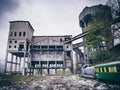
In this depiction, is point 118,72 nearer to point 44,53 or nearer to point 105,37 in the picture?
point 105,37

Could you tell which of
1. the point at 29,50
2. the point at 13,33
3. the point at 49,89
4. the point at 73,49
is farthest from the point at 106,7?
the point at 13,33

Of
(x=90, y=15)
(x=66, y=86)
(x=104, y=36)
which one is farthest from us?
(x=90, y=15)

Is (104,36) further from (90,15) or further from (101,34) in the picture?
(90,15)

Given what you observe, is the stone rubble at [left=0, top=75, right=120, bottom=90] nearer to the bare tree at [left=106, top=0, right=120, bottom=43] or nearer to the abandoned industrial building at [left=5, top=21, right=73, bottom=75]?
the bare tree at [left=106, top=0, right=120, bottom=43]

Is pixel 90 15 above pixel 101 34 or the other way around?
above

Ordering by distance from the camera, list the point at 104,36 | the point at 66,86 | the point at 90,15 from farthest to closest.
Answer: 1. the point at 90,15
2. the point at 104,36
3. the point at 66,86

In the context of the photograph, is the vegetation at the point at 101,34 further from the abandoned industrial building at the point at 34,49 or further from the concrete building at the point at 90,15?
the abandoned industrial building at the point at 34,49

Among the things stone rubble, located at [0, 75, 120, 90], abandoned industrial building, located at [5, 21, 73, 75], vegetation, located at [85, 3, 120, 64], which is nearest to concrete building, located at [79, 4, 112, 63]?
vegetation, located at [85, 3, 120, 64]

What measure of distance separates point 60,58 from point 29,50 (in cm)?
748

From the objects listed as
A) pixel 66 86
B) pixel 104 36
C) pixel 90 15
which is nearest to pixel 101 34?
pixel 104 36

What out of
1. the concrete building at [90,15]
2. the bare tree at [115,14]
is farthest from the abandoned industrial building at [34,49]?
the bare tree at [115,14]

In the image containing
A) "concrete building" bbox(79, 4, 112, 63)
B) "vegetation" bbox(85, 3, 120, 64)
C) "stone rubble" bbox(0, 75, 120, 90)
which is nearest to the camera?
"stone rubble" bbox(0, 75, 120, 90)

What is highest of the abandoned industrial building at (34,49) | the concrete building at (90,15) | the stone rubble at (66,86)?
the concrete building at (90,15)

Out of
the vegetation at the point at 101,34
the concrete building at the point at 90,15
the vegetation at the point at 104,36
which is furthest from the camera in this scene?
the concrete building at the point at 90,15
